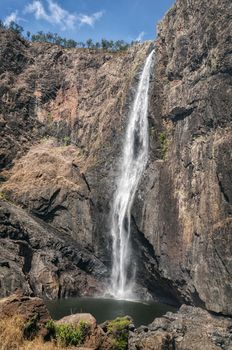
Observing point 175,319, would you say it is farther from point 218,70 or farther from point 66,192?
point 66,192

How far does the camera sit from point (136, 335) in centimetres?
2220

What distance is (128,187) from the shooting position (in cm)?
4762

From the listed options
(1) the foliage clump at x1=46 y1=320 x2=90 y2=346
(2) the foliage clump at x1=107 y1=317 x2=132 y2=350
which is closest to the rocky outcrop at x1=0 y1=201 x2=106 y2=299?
(2) the foliage clump at x1=107 y1=317 x2=132 y2=350

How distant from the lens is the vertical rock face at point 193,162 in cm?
3416

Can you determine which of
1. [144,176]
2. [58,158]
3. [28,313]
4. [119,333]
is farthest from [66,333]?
[58,158]

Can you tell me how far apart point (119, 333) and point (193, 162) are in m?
19.6

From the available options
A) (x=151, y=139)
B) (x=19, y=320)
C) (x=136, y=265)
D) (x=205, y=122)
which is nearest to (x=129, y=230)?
(x=136, y=265)

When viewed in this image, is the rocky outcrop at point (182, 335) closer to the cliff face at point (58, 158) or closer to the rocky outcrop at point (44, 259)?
the cliff face at point (58, 158)

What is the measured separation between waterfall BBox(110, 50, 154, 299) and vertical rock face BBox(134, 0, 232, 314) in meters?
2.62

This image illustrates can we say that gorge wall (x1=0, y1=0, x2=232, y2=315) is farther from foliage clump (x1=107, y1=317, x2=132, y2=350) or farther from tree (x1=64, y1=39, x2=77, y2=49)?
tree (x1=64, y1=39, x2=77, y2=49)

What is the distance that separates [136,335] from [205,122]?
21.1 meters

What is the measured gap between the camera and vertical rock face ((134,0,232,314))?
34.2 metres

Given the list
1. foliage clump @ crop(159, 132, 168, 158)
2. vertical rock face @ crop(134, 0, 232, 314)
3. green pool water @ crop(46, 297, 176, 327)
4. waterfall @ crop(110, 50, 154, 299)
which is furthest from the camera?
waterfall @ crop(110, 50, 154, 299)

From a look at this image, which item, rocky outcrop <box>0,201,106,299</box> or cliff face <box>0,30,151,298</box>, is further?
cliff face <box>0,30,151,298</box>
